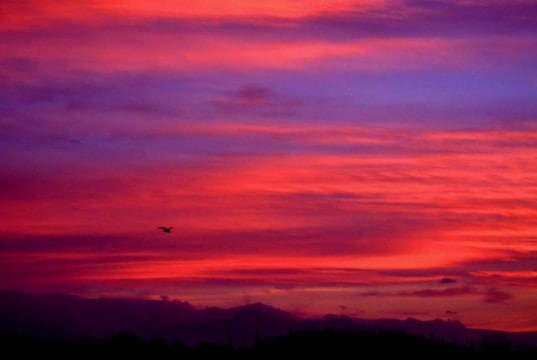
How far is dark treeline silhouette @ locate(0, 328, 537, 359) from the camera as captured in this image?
122m

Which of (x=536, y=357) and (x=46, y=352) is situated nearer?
(x=46, y=352)

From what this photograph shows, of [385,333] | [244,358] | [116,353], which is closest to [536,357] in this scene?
[385,333]

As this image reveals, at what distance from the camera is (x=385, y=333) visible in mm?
126938

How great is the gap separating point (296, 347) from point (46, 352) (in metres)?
17.5

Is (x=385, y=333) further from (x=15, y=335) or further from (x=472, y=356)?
(x=15, y=335)

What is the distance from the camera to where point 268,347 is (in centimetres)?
12494

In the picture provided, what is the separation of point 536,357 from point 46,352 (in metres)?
36.0

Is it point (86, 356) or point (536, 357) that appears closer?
point (86, 356)

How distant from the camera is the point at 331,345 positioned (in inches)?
4887

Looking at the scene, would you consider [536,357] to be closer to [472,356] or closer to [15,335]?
[472,356]

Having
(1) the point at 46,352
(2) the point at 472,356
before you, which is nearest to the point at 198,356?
(1) the point at 46,352

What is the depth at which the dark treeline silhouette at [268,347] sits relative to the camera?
122 m

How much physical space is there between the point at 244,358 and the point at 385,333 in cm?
1083

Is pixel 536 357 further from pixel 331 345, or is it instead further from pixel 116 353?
pixel 116 353
